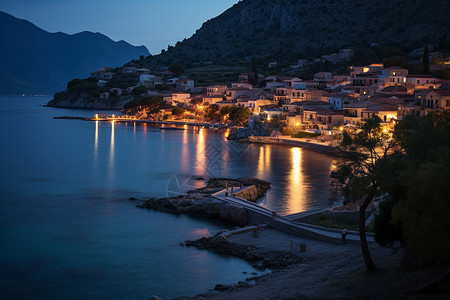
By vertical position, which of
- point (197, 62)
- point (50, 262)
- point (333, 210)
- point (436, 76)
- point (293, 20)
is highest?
point (293, 20)

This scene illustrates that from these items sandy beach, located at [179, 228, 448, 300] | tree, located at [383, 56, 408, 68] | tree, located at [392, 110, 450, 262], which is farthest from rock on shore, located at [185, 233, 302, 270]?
tree, located at [383, 56, 408, 68]

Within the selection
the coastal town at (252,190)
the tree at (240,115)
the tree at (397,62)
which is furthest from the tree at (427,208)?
the tree at (397,62)

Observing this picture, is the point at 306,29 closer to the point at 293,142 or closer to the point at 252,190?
the point at 293,142

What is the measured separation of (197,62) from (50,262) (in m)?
96.0

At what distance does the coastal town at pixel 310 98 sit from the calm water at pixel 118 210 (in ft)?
20.7

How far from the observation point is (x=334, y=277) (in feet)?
40.6

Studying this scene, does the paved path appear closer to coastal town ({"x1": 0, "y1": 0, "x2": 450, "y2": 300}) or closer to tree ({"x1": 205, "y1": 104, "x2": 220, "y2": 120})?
coastal town ({"x1": 0, "y1": 0, "x2": 450, "y2": 300})

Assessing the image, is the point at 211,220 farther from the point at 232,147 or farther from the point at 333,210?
the point at 232,147

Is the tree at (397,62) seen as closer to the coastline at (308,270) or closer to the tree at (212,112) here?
the tree at (212,112)

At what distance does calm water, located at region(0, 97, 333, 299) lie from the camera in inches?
623

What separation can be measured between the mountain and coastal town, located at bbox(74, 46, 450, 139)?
11336 mm

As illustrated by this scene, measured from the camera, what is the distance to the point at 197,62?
111m

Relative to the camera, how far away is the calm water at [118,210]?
15.8m

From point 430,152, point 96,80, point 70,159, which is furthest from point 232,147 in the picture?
point 96,80
